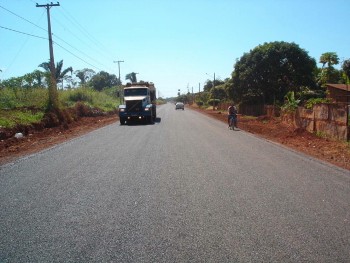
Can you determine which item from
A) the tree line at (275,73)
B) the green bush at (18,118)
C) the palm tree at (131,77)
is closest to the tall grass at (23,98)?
the green bush at (18,118)

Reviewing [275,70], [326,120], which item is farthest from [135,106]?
[275,70]

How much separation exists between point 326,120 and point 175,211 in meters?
12.9

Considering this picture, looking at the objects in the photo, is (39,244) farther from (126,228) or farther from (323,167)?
(323,167)

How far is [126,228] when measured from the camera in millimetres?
4996

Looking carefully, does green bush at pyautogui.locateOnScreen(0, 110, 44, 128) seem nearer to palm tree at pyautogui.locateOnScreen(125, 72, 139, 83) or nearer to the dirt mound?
the dirt mound

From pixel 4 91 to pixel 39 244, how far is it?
93.3ft

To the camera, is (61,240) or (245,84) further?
Answer: (245,84)

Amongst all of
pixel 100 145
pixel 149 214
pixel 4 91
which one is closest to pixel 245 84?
pixel 4 91

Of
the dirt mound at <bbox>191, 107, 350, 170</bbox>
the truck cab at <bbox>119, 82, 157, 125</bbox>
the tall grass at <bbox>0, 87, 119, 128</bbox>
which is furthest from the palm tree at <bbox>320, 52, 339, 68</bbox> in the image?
the tall grass at <bbox>0, 87, 119, 128</bbox>

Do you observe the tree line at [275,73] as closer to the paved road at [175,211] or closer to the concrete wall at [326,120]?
the concrete wall at [326,120]

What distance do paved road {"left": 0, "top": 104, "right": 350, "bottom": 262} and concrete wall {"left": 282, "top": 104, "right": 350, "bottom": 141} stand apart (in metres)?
5.18

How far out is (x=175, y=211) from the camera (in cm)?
576

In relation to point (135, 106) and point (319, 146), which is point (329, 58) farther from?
point (319, 146)

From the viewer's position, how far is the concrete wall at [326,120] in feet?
47.5
